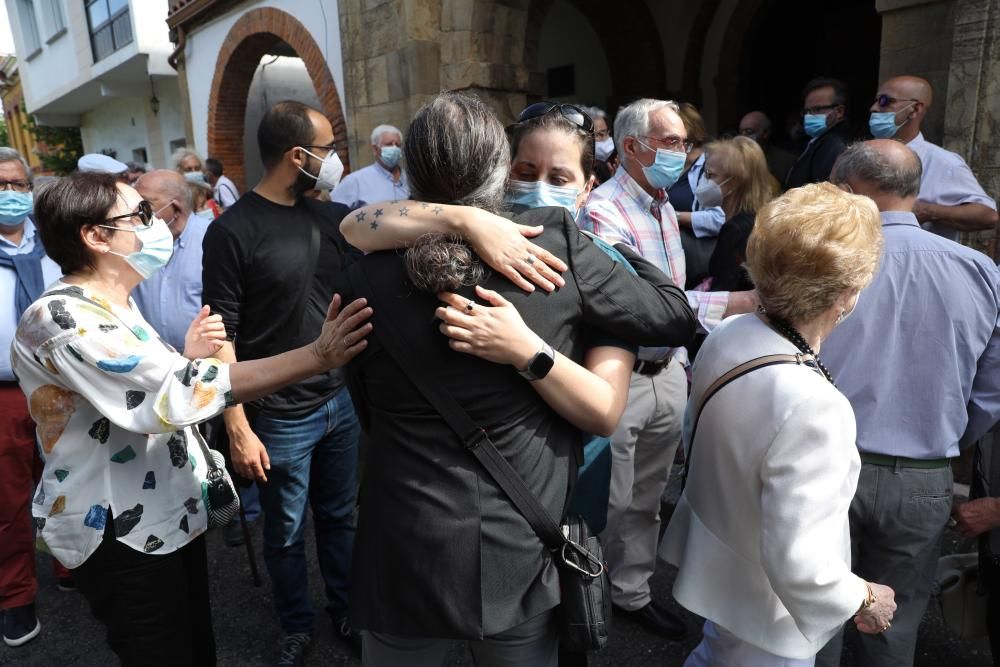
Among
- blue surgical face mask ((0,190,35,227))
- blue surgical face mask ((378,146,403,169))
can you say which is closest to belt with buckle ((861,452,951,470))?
blue surgical face mask ((0,190,35,227))

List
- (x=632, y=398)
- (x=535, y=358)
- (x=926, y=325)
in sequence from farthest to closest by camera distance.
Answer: (x=632, y=398), (x=926, y=325), (x=535, y=358)

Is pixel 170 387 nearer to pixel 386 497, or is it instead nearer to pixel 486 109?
pixel 386 497

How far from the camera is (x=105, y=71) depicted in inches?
514

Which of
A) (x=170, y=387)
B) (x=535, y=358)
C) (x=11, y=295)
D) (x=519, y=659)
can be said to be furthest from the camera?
(x=11, y=295)

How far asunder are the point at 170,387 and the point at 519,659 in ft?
3.42

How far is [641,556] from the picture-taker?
9.07 feet

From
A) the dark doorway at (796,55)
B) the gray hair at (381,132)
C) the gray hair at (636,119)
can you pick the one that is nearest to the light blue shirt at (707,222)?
the gray hair at (636,119)

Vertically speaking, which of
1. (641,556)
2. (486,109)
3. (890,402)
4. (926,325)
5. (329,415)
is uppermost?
(486,109)

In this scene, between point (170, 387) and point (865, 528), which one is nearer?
point (170, 387)

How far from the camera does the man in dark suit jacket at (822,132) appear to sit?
13.3 feet

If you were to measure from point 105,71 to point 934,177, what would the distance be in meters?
14.7

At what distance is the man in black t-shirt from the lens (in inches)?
92.7

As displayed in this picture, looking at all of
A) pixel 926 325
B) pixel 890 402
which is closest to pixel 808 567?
pixel 890 402

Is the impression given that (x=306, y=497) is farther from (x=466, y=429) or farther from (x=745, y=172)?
(x=745, y=172)
